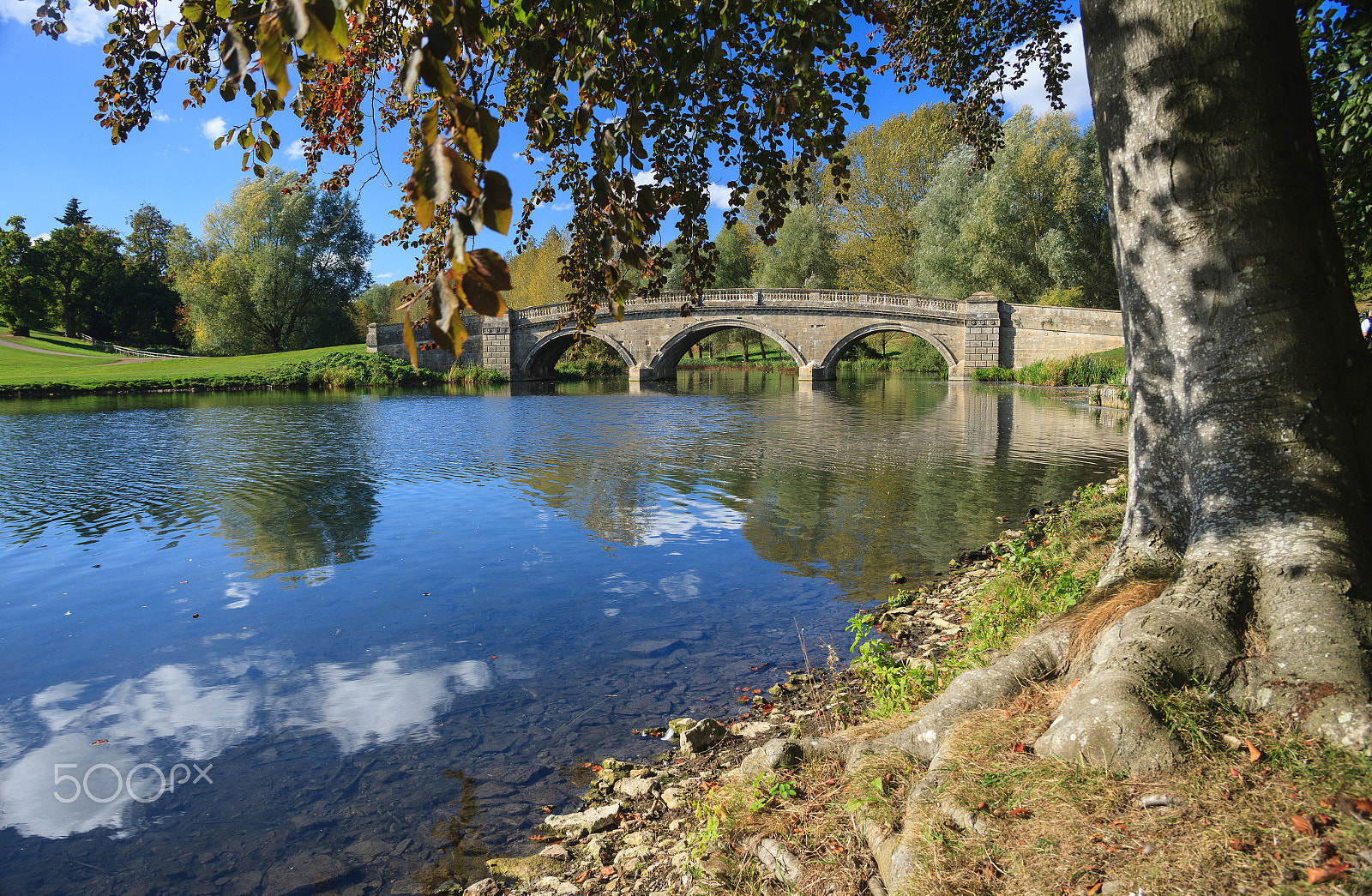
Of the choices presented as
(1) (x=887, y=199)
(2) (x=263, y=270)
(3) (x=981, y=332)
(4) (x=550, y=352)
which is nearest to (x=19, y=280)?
(2) (x=263, y=270)

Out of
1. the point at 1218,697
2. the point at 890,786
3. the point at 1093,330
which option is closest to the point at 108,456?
the point at 890,786

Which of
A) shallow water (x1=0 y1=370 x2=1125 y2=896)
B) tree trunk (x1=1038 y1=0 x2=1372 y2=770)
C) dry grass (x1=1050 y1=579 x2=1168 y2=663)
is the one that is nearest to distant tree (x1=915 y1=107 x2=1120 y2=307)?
shallow water (x1=0 y1=370 x2=1125 y2=896)

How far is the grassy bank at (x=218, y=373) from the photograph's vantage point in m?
31.4

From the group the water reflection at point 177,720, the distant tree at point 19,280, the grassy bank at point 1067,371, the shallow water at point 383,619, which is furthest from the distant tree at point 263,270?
the water reflection at point 177,720

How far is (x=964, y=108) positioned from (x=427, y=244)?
245 inches

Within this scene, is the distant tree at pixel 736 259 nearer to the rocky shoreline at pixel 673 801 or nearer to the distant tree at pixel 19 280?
the distant tree at pixel 19 280

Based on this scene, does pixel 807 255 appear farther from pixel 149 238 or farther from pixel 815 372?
pixel 149 238

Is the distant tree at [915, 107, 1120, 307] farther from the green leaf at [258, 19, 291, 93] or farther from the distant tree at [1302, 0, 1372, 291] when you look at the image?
the green leaf at [258, 19, 291, 93]

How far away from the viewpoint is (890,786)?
272cm

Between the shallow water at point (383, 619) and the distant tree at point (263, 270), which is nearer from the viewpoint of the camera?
the shallow water at point (383, 619)

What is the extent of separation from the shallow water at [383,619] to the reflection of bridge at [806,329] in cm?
2196

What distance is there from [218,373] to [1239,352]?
4051 centimetres

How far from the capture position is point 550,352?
43.4m

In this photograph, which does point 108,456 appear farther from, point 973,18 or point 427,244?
point 973,18
